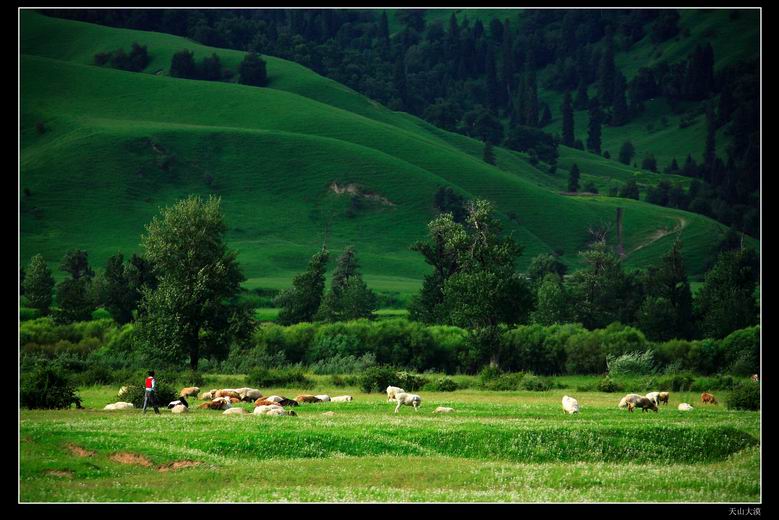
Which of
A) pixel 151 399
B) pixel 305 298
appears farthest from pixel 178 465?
pixel 305 298

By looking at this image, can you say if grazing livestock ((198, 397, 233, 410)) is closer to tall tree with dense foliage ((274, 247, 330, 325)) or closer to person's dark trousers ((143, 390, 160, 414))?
person's dark trousers ((143, 390, 160, 414))

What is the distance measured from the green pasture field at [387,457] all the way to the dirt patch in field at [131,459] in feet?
0.10

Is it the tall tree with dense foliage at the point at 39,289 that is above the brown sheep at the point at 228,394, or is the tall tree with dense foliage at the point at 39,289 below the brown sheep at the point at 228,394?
above

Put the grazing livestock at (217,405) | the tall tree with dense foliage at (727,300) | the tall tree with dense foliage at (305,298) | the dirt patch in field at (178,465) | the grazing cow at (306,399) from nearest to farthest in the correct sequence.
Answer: the dirt patch in field at (178,465)
the grazing livestock at (217,405)
the grazing cow at (306,399)
the tall tree with dense foliage at (727,300)
the tall tree with dense foliage at (305,298)

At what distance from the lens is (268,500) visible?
26.6m

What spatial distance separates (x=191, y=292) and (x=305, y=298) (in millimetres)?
34905

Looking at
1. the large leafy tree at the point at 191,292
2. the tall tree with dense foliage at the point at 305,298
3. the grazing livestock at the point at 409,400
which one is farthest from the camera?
the tall tree with dense foliage at the point at 305,298

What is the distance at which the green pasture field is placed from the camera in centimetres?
2790

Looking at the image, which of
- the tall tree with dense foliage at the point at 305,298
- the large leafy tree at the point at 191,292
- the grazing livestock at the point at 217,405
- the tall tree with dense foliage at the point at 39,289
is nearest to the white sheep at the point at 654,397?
the grazing livestock at the point at 217,405

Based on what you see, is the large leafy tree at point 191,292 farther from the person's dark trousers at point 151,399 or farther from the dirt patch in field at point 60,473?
the dirt patch in field at point 60,473

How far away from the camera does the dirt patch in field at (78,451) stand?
30703mm

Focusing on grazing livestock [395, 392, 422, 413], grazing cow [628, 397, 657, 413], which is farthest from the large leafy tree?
grazing cow [628, 397, 657, 413]
